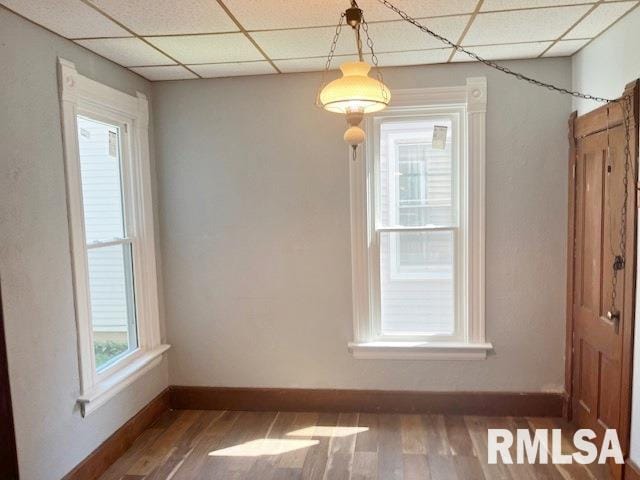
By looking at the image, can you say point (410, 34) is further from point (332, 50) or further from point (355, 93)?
point (355, 93)

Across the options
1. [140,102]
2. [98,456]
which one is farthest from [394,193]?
[98,456]

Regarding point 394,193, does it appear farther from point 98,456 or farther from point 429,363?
point 98,456

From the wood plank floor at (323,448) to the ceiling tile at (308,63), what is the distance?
2.38m

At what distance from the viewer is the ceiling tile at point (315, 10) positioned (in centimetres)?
205

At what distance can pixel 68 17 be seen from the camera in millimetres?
2146

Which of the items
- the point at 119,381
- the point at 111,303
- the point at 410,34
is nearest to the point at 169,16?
the point at 410,34

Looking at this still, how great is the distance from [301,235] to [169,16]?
1.59 metres

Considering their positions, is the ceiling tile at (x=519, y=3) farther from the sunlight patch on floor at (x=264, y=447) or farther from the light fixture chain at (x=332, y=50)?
Answer: the sunlight patch on floor at (x=264, y=447)

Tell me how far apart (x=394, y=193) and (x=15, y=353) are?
92.6 inches

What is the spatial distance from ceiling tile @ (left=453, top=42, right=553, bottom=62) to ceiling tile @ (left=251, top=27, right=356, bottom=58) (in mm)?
731

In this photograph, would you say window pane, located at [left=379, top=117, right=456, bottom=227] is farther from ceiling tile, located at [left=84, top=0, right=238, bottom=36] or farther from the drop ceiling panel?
ceiling tile, located at [left=84, top=0, right=238, bottom=36]

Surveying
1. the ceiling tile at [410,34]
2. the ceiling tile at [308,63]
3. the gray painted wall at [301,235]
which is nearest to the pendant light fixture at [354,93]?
the ceiling tile at [410,34]

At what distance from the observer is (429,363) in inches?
128

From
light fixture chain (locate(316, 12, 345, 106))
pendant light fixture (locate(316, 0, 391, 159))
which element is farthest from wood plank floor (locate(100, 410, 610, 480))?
light fixture chain (locate(316, 12, 345, 106))
